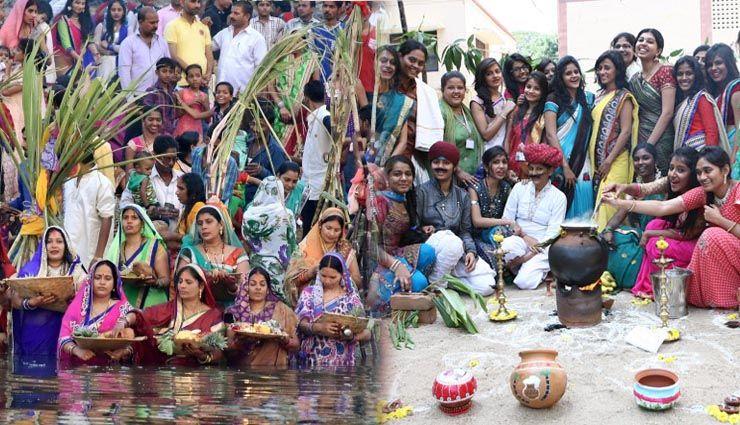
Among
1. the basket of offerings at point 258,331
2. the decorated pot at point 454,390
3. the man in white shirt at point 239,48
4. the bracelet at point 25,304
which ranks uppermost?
the man in white shirt at point 239,48

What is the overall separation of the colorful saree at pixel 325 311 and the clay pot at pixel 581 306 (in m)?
1.27

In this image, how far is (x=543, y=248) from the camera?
707 cm

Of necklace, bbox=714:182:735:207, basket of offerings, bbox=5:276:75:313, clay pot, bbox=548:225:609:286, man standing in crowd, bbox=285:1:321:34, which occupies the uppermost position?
man standing in crowd, bbox=285:1:321:34

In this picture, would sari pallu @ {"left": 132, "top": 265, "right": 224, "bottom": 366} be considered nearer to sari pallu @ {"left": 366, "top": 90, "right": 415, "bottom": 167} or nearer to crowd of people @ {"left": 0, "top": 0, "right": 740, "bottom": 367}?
crowd of people @ {"left": 0, "top": 0, "right": 740, "bottom": 367}

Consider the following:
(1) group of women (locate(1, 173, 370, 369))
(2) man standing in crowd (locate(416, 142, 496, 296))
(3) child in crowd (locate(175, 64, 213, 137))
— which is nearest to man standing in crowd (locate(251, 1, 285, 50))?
(3) child in crowd (locate(175, 64, 213, 137))

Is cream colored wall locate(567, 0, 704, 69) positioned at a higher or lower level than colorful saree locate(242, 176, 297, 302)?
higher

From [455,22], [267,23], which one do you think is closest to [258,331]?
[267,23]

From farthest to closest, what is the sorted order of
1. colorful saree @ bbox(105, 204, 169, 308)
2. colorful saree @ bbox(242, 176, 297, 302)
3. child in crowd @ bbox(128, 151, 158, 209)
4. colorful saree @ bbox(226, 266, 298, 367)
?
child in crowd @ bbox(128, 151, 158, 209), colorful saree @ bbox(242, 176, 297, 302), colorful saree @ bbox(105, 204, 169, 308), colorful saree @ bbox(226, 266, 298, 367)

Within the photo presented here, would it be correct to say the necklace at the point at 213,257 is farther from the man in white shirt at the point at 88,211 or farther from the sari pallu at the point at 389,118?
the sari pallu at the point at 389,118

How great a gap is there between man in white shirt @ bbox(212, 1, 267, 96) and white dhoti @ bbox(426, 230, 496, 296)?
90.8 inches

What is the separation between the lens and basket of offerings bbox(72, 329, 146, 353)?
5.88m

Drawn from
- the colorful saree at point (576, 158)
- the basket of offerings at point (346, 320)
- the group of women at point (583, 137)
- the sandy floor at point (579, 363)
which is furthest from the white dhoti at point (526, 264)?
the basket of offerings at point (346, 320)

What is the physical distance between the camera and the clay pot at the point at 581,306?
6188mm

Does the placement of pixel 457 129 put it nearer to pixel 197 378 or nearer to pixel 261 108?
pixel 261 108
